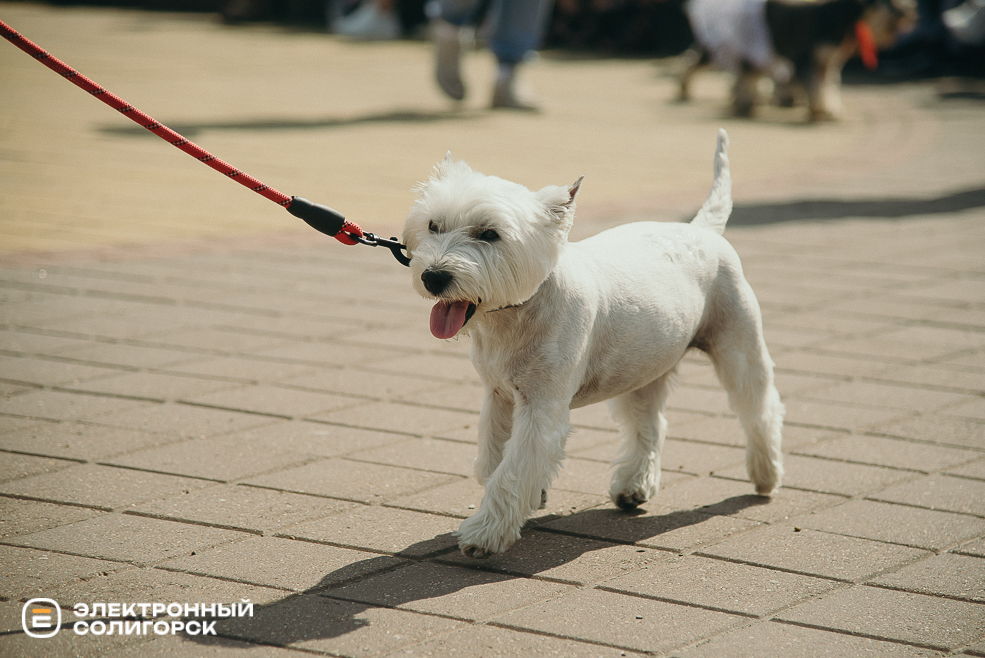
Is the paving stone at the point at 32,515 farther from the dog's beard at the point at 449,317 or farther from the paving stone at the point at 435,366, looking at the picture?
the paving stone at the point at 435,366

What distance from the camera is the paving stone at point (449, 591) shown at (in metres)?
3.03

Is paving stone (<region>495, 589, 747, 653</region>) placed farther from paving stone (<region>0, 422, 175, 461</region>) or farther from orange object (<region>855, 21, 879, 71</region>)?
orange object (<region>855, 21, 879, 71</region>)

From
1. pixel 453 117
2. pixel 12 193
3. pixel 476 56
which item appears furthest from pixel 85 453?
pixel 476 56

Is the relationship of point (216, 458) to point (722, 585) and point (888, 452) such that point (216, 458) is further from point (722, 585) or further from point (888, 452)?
point (888, 452)

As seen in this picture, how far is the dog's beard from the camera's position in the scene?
3209 millimetres

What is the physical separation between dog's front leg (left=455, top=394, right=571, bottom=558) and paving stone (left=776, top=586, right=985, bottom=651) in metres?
0.84

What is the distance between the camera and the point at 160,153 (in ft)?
35.7

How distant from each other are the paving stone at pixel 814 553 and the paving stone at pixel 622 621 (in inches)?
18.2

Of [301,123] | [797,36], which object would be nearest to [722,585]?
[301,123]

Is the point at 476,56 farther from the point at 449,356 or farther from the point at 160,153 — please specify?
the point at 449,356

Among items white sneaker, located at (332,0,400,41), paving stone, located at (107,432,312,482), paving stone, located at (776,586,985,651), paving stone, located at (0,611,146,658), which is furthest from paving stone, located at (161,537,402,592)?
white sneaker, located at (332,0,400,41)

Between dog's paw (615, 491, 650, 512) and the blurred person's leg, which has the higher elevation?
the blurred person's leg

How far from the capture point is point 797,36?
45.0 ft

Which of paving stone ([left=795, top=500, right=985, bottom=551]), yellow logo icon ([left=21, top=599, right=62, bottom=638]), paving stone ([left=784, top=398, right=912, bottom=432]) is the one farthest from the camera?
paving stone ([left=784, top=398, right=912, bottom=432])
